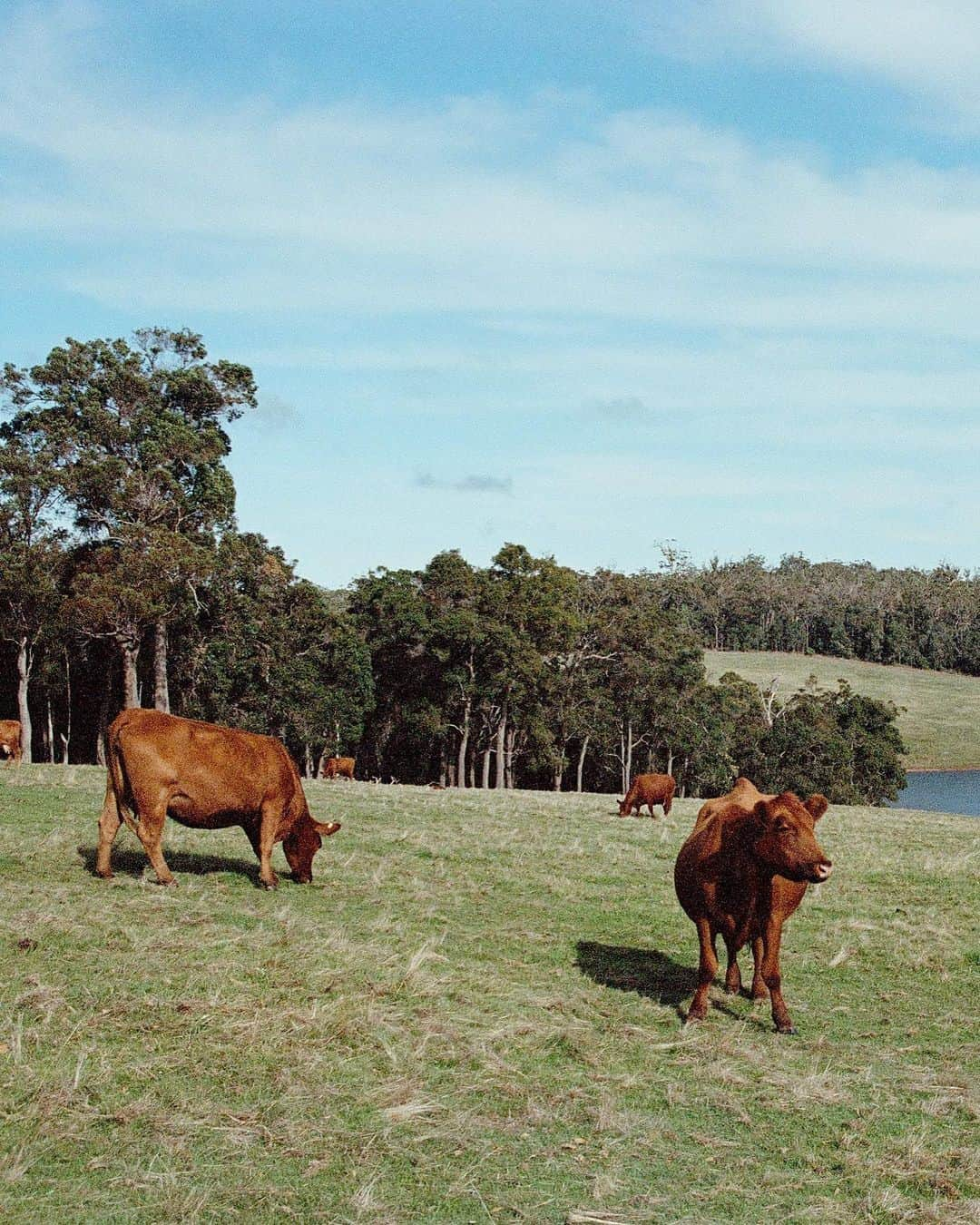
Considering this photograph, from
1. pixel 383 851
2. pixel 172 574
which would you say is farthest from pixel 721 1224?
pixel 172 574

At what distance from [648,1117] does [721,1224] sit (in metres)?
1.34

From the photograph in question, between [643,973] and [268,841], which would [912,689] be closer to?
[268,841]

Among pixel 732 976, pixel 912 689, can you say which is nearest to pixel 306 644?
pixel 732 976

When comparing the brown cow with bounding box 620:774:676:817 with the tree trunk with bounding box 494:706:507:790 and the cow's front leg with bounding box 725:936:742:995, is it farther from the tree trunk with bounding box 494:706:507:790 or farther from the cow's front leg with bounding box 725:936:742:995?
the tree trunk with bounding box 494:706:507:790

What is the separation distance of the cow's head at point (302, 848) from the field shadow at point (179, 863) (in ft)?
1.51

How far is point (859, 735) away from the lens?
243 feet

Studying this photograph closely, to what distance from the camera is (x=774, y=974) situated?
9.06 metres

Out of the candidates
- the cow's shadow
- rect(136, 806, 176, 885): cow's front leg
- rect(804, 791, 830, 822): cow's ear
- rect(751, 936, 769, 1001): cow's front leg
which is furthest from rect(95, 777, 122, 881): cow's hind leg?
rect(804, 791, 830, 822): cow's ear

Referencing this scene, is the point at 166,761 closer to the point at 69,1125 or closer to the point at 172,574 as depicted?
the point at 69,1125

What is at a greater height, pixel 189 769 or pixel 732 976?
pixel 189 769

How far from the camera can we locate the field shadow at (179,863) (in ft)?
42.9

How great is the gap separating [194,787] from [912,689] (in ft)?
462

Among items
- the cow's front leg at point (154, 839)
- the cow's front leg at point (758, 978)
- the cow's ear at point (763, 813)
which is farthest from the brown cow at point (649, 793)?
the cow's ear at point (763, 813)

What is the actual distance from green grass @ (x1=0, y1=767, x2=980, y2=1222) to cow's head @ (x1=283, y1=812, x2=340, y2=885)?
33cm
